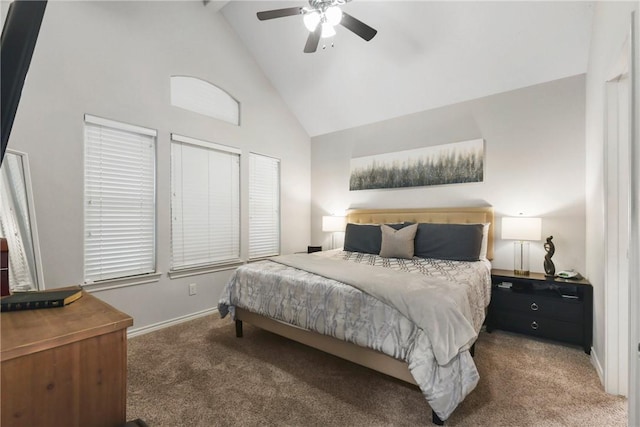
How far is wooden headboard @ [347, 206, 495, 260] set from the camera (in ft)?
11.1

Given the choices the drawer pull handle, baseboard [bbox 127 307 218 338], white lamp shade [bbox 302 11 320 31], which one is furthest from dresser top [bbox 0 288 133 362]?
the drawer pull handle

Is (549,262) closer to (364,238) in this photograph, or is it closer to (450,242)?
(450,242)

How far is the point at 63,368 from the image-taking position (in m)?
0.93

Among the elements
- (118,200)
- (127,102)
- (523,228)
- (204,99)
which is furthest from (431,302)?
(204,99)

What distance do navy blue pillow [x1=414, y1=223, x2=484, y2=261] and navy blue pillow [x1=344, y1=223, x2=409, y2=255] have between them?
38 cm

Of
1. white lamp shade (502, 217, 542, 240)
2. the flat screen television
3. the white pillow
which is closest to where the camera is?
the flat screen television

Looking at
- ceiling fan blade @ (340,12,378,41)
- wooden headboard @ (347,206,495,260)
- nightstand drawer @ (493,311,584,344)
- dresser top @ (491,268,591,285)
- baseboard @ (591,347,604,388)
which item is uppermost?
ceiling fan blade @ (340,12,378,41)

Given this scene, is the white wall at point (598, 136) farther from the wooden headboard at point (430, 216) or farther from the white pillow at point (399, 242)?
the white pillow at point (399, 242)

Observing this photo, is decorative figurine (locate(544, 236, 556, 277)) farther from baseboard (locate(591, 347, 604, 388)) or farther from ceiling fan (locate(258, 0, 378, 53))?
ceiling fan (locate(258, 0, 378, 53))

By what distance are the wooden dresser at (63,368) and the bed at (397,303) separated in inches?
51.3

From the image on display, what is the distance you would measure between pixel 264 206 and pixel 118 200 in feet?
6.11

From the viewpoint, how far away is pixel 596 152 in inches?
95.0

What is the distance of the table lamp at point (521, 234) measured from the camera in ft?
9.44

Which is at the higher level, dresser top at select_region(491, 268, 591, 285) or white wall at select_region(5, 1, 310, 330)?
white wall at select_region(5, 1, 310, 330)
